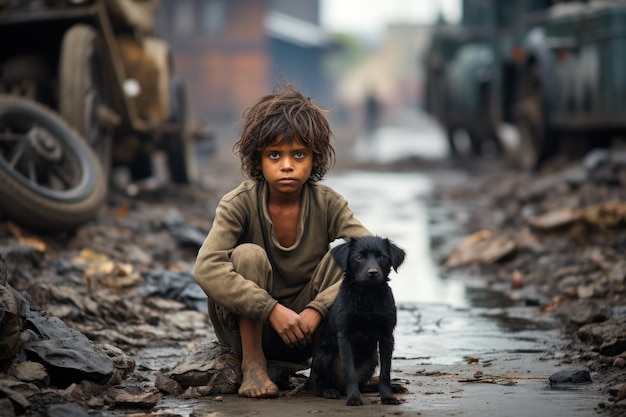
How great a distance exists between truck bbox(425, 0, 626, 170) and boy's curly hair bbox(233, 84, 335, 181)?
290 inches

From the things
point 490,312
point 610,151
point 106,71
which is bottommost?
point 490,312

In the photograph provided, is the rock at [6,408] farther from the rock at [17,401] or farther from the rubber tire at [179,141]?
the rubber tire at [179,141]

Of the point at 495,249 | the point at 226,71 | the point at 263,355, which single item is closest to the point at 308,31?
the point at 226,71

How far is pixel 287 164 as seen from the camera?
4.39 m

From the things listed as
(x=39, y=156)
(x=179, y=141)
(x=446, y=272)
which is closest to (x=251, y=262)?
(x=39, y=156)

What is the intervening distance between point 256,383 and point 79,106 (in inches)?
203

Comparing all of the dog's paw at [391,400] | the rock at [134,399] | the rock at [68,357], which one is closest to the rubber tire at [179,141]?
the rock at [68,357]

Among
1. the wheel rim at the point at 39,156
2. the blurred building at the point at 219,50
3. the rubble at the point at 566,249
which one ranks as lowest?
the rubble at the point at 566,249

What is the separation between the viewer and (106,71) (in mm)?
9945

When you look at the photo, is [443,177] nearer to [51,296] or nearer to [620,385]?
[51,296]

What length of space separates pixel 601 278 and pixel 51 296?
349cm

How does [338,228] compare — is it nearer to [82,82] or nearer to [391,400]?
[391,400]

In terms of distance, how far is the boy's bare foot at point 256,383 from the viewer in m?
4.24

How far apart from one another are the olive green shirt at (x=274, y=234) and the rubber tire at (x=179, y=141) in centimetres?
770
